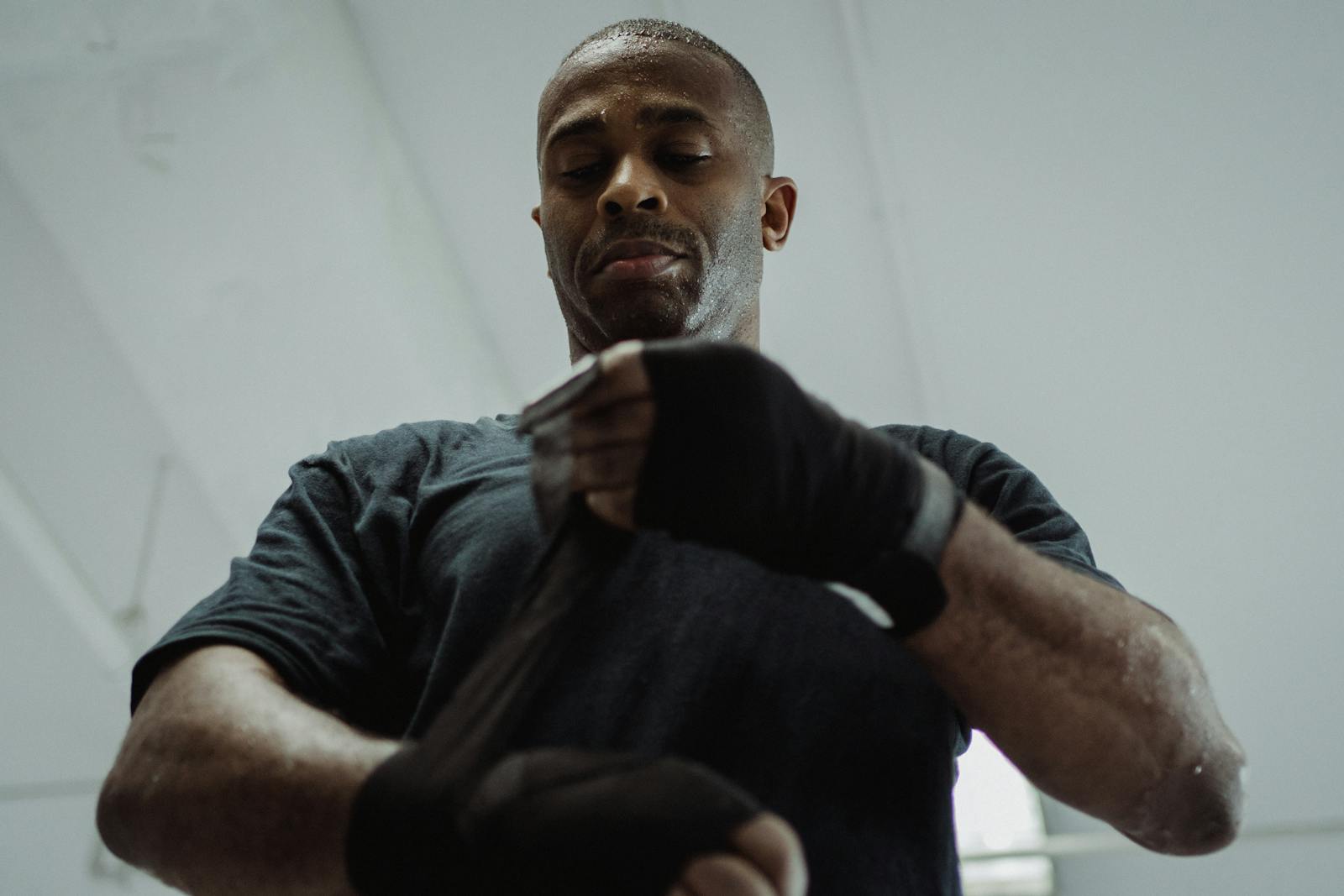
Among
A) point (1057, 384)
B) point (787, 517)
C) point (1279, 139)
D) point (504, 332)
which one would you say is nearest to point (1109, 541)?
point (1057, 384)

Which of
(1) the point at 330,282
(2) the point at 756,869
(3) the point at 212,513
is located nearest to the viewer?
(2) the point at 756,869

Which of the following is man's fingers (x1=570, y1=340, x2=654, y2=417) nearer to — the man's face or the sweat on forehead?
the man's face

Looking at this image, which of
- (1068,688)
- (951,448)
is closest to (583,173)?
(951,448)

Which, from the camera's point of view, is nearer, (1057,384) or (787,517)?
(787,517)

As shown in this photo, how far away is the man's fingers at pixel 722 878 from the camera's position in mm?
479

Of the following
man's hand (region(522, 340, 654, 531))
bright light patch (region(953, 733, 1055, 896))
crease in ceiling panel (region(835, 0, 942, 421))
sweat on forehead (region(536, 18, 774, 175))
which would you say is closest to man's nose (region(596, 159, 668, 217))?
sweat on forehead (region(536, 18, 774, 175))

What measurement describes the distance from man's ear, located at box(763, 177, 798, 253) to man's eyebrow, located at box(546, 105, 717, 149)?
0.66ft

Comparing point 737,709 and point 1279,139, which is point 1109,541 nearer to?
point 1279,139

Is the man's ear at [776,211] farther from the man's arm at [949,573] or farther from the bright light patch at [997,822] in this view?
the bright light patch at [997,822]

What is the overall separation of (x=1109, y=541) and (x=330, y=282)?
1.61m

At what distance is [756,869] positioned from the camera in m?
0.49

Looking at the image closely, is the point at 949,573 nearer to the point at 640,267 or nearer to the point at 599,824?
the point at 599,824

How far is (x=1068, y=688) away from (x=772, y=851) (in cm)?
28

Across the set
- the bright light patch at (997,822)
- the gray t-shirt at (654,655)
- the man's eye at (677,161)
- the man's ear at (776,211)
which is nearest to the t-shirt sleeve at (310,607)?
the gray t-shirt at (654,655)
